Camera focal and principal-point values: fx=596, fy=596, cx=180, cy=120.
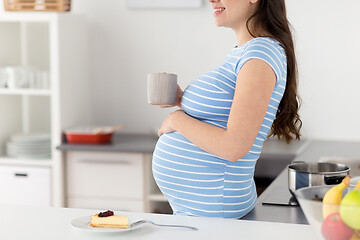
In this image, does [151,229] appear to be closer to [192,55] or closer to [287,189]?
[287,189]

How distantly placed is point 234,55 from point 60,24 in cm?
183

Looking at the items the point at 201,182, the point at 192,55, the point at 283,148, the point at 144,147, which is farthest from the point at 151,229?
the point at 192,55

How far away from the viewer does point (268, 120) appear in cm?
158

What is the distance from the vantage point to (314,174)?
1.69 metres

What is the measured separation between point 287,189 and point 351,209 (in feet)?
3.46

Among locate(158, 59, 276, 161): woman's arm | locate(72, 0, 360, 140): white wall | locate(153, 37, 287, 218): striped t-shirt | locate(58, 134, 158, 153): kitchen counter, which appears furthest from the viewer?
locate(72, 0, 360, 140): white wall

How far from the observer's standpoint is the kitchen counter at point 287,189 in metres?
1.65

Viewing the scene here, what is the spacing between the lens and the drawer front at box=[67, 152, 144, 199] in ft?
10.2

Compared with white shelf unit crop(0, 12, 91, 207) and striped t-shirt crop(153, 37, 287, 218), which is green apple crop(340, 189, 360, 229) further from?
white shelf unit crop(0, 12, 91, 207)

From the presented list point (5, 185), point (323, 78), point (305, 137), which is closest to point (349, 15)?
point (323, 78)

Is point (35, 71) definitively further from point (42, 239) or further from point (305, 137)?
point (42, 239)

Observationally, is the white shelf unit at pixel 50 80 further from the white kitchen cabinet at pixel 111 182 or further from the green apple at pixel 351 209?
the green apple at pixel 351 209

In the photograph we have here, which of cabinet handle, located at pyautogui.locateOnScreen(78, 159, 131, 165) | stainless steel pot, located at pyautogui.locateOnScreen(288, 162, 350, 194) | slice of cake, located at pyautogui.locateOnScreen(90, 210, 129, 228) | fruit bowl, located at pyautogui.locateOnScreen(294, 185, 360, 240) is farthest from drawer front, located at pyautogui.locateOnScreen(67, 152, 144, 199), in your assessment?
fruit bowl, located at pyautogui.locateOnScreen(294, 185, 360, 240)

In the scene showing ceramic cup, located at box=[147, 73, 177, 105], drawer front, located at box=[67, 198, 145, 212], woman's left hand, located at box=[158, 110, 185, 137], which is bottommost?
drawer front, located at box=[67, 198, 145, 212]
